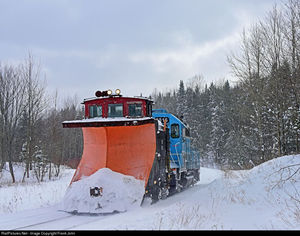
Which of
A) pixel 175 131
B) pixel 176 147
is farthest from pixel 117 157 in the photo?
pixel 175 131

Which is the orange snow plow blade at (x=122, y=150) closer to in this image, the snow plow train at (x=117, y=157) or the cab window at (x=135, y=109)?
the snow plow train at (x=117, y=157)

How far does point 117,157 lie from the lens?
370 inches

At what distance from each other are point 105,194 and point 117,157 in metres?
1.54

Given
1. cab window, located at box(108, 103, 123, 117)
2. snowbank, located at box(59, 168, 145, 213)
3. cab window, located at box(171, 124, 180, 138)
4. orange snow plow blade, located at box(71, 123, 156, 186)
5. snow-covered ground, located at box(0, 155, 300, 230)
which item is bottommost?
snow-covered ground, located at box(0, 155, 300, 230)

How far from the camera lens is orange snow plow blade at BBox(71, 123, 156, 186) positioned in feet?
30.5

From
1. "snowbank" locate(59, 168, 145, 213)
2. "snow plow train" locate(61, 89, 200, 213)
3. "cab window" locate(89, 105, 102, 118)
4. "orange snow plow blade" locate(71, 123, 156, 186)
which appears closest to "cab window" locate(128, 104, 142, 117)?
"snow plow train" locate(61, 89, 200, 213)

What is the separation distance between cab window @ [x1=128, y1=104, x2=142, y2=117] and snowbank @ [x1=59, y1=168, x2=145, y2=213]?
221cm

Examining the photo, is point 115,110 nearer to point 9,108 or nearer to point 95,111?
point 95,111

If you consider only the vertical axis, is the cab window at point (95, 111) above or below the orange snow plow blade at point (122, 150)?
above

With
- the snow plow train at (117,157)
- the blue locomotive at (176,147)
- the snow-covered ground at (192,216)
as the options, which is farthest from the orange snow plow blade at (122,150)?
the blue locomotive at (176,147)

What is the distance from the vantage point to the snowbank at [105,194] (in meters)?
8.02

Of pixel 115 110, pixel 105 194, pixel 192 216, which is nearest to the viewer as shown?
pixel 192 216

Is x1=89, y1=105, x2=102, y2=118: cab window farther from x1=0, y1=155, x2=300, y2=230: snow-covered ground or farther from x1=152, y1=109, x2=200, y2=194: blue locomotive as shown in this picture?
x1=152, y1=109, x2=200, y2=194: blue locomotive

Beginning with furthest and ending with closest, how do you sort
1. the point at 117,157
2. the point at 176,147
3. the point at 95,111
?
1. the point at 176,147
2. the point at 95,111
3. the point at 117,157
